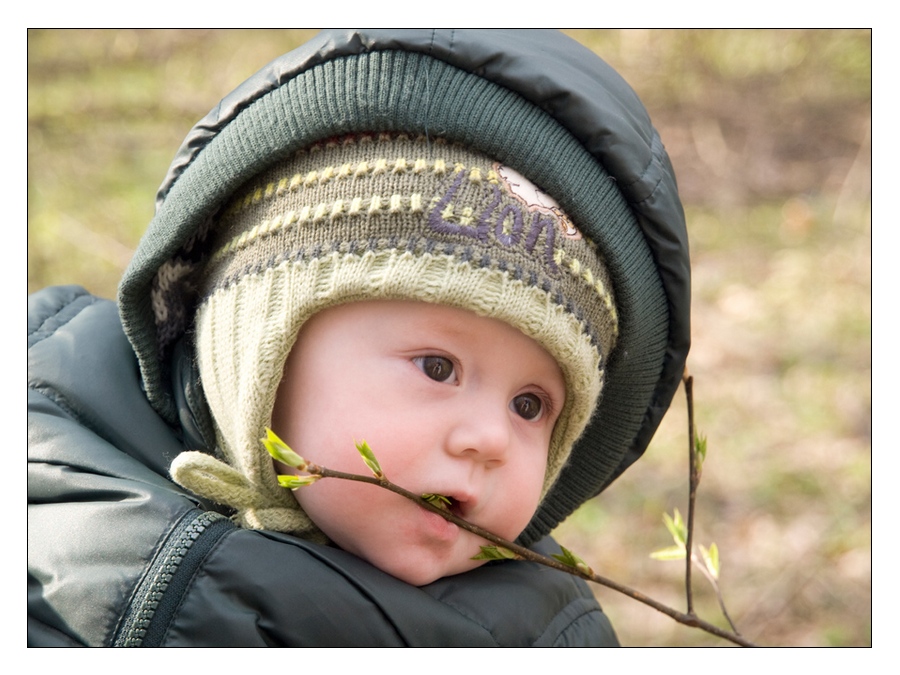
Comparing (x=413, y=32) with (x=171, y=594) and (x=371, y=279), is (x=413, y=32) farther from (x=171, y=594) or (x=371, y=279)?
(x=171, y=594)

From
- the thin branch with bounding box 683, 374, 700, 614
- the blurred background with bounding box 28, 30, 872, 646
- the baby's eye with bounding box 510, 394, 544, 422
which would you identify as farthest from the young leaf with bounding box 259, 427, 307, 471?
the blurred background with bounding box 28, 30, 872, 646

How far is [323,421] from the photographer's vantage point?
137 centimetres

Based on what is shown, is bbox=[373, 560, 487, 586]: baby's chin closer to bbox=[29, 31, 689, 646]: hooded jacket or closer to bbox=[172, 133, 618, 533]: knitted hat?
bbox=[29, 31, 689, 646]: hooded jacket

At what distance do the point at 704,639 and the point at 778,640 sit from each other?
20 centimetres

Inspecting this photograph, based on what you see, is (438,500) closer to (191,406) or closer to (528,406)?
(528,406)

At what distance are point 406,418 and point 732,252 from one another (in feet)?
10.2

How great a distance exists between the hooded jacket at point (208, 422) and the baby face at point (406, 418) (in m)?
0.07

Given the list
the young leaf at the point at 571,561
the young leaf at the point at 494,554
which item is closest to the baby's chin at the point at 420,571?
the young leaf at the point at 494,554

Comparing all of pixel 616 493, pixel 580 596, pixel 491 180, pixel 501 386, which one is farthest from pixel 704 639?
pixel 491 180

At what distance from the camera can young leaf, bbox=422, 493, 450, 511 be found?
4.39 ft

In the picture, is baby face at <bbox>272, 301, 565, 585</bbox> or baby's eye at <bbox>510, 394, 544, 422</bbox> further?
baby's eye at <bbox>510, 394, 544, 422</bbox>

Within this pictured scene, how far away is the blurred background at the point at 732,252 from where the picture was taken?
9.03 feet

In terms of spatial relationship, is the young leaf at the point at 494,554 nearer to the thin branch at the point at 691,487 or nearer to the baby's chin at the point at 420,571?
the baby's chin at the point at 420,571

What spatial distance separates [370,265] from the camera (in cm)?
135
